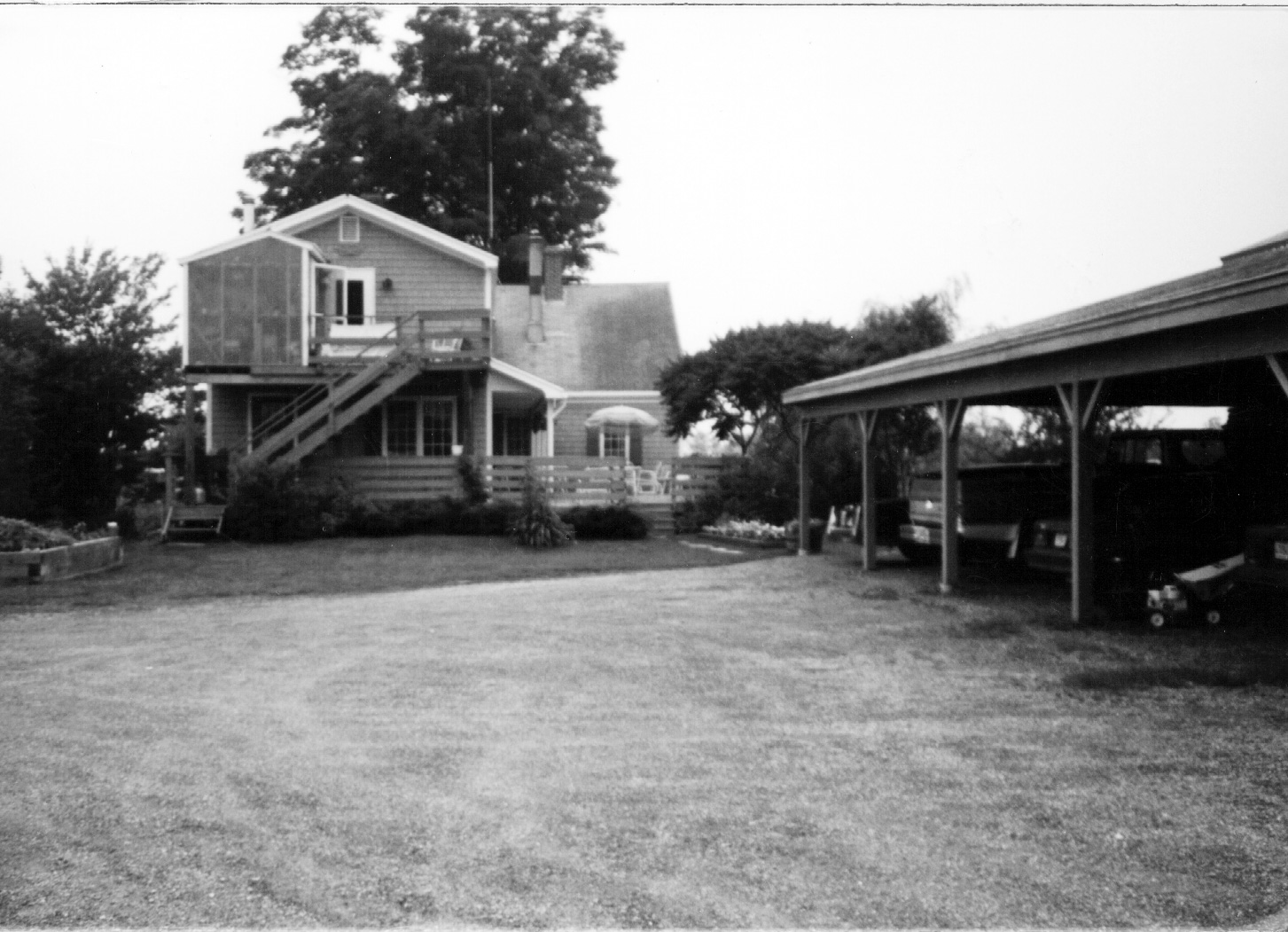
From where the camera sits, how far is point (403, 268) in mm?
28922

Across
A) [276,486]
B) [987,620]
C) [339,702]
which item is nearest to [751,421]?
[276,486]

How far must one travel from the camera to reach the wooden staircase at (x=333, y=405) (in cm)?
2431

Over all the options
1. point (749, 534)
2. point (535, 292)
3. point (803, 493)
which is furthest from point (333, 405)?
point (535, 292)

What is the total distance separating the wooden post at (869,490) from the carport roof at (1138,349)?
276 mm

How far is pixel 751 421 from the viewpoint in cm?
2811

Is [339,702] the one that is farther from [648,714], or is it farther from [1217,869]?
[1217,869]

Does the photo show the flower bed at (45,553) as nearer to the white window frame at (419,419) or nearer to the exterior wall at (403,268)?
the white window frame at (419,419)

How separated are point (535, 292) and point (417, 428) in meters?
7.14

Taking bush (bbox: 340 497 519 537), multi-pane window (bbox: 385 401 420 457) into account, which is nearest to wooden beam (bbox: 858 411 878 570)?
bush (bbox: 340 497 519 537)

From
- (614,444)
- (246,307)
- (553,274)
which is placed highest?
(553,274)

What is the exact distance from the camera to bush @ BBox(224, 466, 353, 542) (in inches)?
880

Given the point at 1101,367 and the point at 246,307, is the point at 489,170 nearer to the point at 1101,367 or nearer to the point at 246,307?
the point at 246,307

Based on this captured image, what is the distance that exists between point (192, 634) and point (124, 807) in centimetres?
607

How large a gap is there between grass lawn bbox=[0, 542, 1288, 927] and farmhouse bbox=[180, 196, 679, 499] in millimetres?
14183
